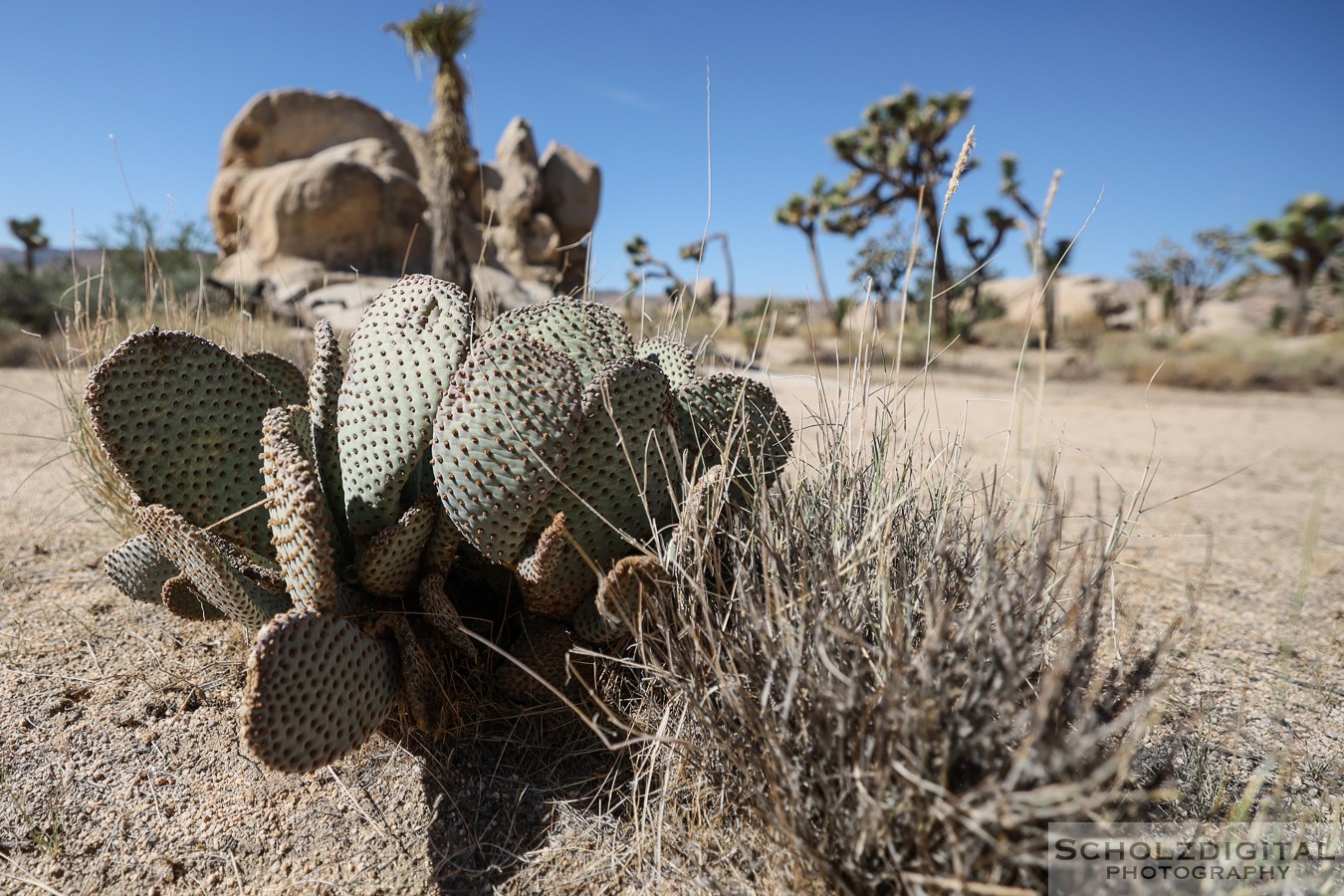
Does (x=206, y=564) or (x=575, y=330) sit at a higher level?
(x=575, y=330)

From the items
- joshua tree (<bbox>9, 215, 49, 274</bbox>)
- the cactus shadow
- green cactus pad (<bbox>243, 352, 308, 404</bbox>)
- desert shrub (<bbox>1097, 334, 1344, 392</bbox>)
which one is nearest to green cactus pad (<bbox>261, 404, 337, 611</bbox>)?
the cactus shadow

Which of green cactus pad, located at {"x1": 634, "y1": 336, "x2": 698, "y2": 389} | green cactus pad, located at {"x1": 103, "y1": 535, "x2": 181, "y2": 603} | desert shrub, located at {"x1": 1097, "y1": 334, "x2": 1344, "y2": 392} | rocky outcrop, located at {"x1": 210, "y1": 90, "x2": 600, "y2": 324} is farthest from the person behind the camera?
rocky outcrop, located at {"x1": 210, "y1": 90, "x2": 600, "y2": 324}

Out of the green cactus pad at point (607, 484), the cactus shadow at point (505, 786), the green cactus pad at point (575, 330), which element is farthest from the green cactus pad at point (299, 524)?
the green cactus pad at point (575, 330)

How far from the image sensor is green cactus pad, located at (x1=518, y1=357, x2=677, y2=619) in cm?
173

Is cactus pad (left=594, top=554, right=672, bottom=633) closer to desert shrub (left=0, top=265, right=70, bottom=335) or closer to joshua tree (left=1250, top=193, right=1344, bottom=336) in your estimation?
desert shrub (left=0, top=265, right=70, bottom=335)

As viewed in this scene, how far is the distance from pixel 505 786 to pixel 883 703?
98cm

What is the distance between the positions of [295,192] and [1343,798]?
1852cm

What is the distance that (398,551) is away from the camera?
176cm

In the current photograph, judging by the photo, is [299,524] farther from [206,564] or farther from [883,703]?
[883,703]

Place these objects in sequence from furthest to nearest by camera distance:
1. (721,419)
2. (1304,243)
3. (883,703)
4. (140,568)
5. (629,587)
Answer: (1304,243) → (140,568) → (721,419) → (629,587) → (883,703)

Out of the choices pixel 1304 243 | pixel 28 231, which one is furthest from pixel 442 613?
pixel 28 231

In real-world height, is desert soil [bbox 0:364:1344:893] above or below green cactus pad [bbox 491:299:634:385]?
below

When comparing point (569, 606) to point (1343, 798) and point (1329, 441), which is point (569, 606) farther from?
point (1329, 441)

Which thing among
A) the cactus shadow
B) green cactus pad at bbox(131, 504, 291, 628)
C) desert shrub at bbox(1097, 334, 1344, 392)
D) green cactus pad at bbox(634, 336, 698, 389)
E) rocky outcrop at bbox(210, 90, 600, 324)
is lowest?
the cactus shadow
